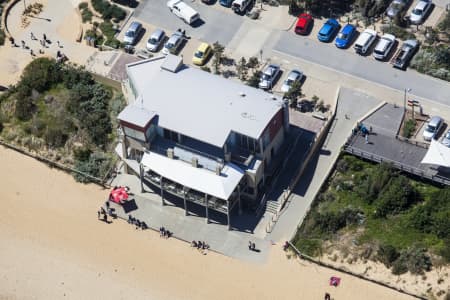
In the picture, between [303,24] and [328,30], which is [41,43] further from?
[328,30]

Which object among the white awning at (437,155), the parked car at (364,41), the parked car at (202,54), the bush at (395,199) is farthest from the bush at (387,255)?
the parked car at (202,54)

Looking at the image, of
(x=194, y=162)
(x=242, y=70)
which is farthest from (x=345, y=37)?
(x=194, y=162)

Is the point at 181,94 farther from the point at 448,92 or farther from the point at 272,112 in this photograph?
the point at 448,92

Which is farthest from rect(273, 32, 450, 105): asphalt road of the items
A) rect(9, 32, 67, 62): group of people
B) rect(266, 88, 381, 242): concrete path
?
rect(9, 32, 67, 62): group of people

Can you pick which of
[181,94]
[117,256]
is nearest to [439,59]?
[181,94]

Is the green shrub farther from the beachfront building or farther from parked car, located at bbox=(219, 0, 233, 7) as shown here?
the beachfront building
